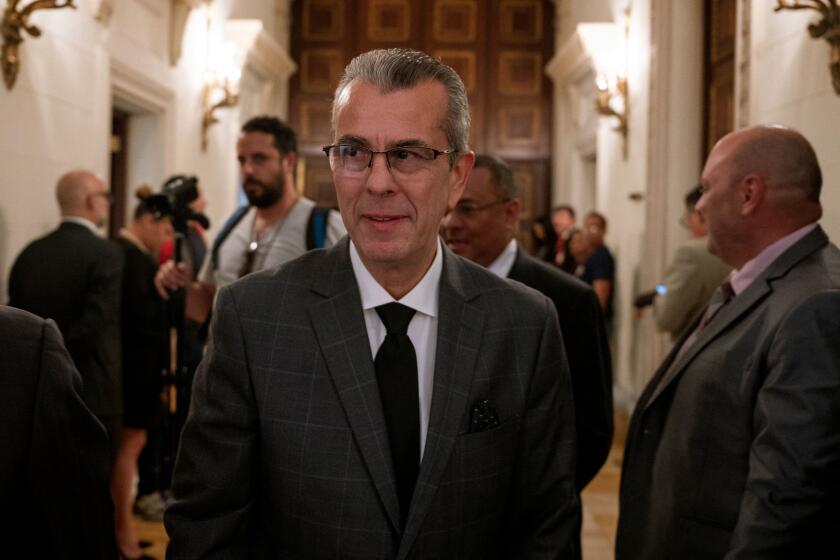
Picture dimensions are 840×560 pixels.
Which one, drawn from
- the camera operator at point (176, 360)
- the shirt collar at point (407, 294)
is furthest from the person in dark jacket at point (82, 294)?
the shirt collar at point (407, 294)

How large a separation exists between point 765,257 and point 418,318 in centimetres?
105

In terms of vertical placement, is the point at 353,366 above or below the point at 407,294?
below

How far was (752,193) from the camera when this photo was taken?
7.73 ft

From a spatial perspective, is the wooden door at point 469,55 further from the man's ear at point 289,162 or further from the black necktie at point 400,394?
the black necktie at point 400,394

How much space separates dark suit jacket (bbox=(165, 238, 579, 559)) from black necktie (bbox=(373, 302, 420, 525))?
0.05 m

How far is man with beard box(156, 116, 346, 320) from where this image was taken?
340 centimetres

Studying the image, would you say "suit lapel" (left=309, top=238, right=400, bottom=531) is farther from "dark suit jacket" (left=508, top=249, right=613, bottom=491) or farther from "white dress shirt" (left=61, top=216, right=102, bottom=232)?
"white dress shirt" (left=61, top=216, right=102, bottom=232)

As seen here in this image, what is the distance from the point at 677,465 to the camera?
2.21 meters

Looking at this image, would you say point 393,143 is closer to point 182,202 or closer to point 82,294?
point 182,202

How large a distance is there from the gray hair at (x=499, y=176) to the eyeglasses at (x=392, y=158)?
1.49m

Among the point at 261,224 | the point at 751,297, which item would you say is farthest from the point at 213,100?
the point at 751,297

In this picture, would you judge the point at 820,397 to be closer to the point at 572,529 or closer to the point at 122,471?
the point at 572,529

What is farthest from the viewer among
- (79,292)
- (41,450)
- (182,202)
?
(79,292)

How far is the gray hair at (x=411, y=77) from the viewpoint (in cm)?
158
